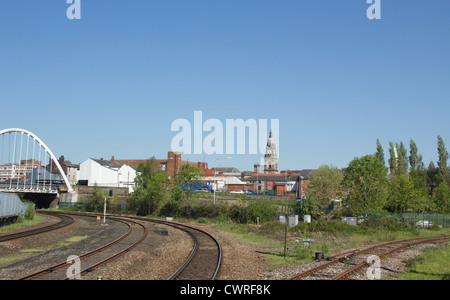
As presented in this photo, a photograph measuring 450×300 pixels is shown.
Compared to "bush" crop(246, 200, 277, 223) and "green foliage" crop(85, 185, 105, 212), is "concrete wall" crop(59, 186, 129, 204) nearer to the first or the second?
"green foliage" crop(85, 185, 105, 212)

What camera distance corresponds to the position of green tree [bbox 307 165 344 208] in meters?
79.0

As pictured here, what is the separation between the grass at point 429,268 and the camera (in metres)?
13.8

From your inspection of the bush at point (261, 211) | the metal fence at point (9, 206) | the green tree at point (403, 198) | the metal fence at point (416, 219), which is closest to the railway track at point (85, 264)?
the metal fence at point (9, 206)

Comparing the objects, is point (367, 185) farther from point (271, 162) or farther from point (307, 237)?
point (271, 162)

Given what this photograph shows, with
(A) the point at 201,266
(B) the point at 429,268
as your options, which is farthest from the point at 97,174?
(B) the point at 429,268

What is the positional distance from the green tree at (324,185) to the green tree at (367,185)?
3120 cm

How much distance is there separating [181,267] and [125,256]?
411 cm

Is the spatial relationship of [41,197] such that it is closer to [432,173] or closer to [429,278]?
[429,278]

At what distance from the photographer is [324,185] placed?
82.0 metres

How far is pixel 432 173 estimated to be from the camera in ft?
288

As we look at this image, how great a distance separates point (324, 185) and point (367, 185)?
3667cm

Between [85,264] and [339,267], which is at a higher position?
[85,264]

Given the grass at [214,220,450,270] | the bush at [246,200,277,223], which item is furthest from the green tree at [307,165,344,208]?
the grass at [214,220,450,270]
